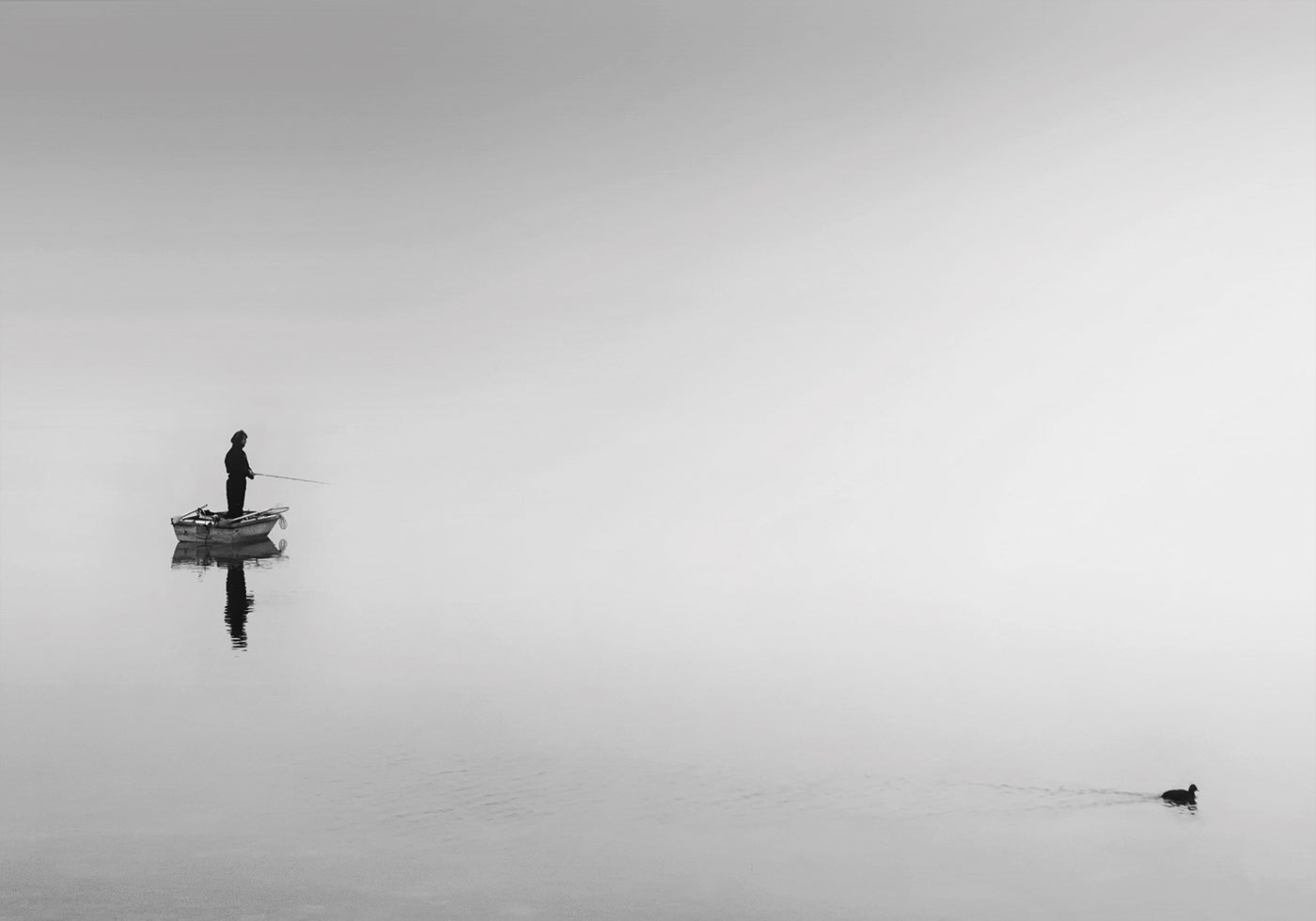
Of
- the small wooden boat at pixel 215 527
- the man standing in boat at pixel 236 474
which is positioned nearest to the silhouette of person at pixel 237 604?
the small wooden boat at pixel 215 527

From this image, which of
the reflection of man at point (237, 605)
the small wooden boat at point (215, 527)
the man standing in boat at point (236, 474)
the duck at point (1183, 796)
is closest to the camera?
the duck at point (1183, 796)

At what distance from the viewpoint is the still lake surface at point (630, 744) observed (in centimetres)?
1198

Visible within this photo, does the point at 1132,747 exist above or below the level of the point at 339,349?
below

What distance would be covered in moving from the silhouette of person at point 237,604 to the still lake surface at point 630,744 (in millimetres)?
155

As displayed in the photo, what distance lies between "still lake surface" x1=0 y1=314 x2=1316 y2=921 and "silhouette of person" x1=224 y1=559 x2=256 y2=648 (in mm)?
155

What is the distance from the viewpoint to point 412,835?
12.7 metres

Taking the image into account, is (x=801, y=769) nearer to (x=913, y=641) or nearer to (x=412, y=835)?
(x=412, y=835)

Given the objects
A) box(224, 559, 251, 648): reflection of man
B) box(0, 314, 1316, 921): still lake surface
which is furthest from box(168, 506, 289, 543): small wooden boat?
box(224, 559, 251, 648): reflection of man

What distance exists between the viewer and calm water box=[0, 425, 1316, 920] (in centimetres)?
1191

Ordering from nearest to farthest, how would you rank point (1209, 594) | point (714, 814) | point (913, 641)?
1. point (714, 814)
2. point (913, 641)
3. point (1209, 594)

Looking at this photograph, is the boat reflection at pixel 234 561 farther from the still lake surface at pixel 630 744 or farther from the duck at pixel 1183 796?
the duck at pixel 1183 796

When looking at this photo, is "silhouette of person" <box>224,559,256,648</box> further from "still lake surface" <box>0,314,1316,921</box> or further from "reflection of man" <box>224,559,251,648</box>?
"still lake surface" <box>0,314,1316,921</box>

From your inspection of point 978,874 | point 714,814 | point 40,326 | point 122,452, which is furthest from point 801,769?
point 40,326

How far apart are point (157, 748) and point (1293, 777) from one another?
11.8m
